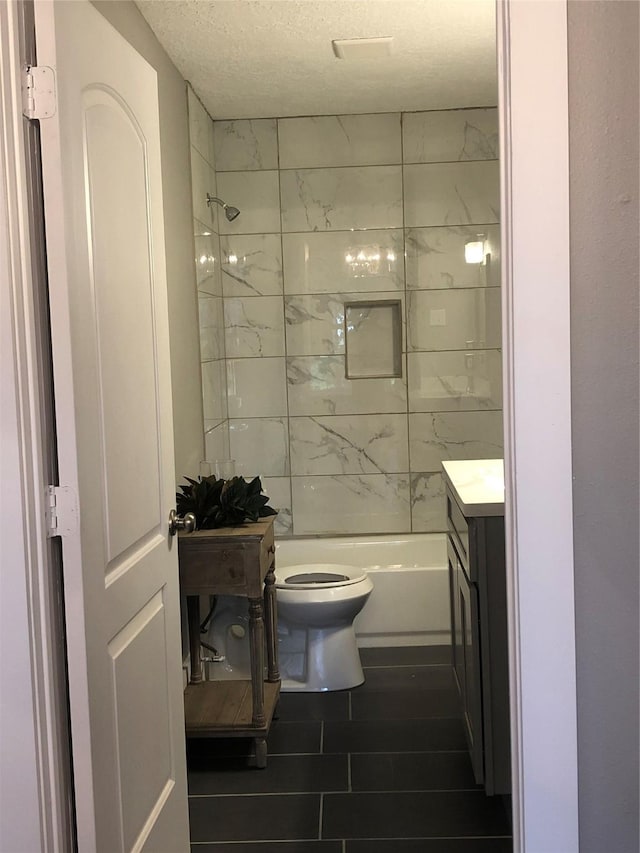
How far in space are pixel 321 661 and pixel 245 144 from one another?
260cm

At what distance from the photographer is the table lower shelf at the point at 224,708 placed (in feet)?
9.41

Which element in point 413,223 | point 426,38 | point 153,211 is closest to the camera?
point 153,211

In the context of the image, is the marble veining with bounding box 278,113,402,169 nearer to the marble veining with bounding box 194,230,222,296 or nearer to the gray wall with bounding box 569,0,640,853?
the marble veining with bounding box 194,230,222,296

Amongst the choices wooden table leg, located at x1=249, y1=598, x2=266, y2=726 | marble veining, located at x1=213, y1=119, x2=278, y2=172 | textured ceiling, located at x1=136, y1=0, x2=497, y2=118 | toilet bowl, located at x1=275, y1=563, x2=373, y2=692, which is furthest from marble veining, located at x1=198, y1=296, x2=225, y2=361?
wooden table leg, located at x1=249, y1=598, x2=266, y2=726

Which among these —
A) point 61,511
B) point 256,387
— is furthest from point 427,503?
point 61,511

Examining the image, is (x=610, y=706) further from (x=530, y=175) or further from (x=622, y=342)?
(x=530, y=175)

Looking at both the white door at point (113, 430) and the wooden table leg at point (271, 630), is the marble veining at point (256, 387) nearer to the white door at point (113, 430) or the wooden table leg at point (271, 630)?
the wooden table leg at point (271, 630)

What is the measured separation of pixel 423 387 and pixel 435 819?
95.6 inches

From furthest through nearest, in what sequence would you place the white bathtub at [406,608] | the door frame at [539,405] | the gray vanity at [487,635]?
the white bathtub at [406,608] → the gray vanity at [487,635] → the door frame at [539,405]

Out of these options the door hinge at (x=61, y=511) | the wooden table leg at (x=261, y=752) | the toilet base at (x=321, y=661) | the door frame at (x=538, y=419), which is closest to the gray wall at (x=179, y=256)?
the toilet base at (x=321, y=661)

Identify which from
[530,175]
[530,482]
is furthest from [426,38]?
[530,482]

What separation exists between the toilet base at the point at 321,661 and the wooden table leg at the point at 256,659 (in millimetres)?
678

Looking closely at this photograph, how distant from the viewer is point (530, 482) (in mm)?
1304

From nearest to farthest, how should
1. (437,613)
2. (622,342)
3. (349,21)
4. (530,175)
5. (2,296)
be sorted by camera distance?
(622,342) → (530,175) → (2,296) → (349,21) → (437,613)
